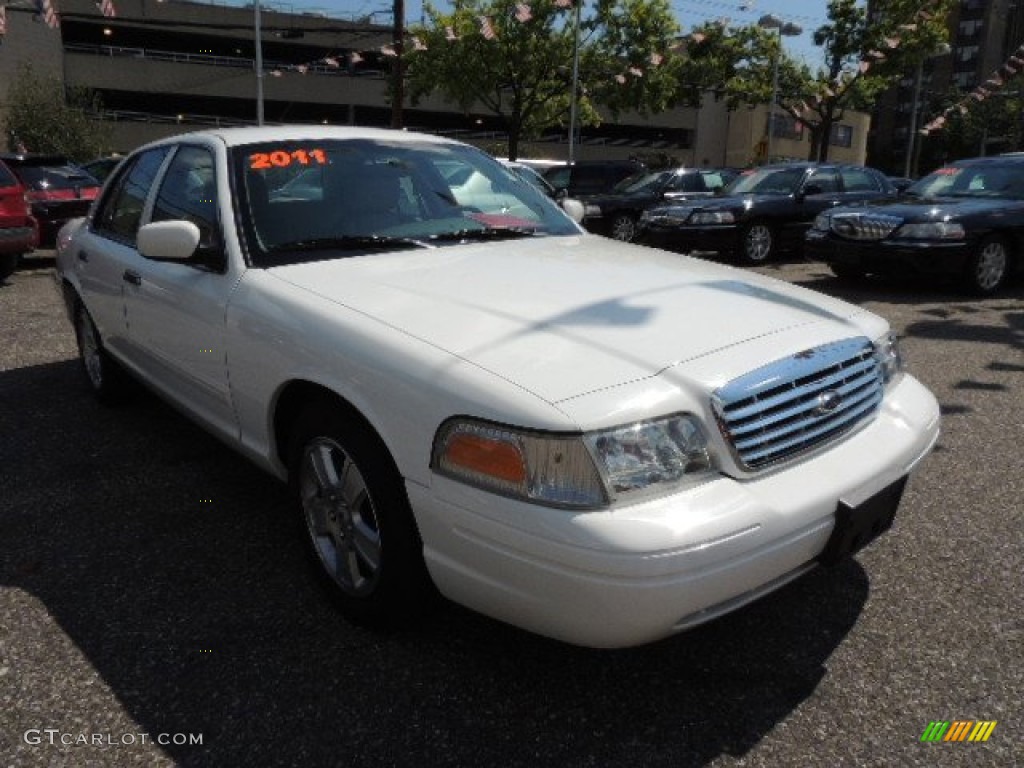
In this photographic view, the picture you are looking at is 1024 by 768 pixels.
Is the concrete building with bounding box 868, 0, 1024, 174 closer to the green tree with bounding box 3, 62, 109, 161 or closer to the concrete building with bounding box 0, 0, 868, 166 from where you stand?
the concrete building with bounding box 0, 0, 868, 166

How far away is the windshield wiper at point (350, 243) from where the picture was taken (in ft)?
9.98

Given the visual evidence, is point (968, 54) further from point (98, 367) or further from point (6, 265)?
point (98, 367)

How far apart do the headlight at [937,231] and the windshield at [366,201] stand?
19.8 feet

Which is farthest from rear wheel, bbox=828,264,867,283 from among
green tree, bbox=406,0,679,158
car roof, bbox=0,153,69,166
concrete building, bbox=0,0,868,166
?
concrete building, bbox=0,0,868,166

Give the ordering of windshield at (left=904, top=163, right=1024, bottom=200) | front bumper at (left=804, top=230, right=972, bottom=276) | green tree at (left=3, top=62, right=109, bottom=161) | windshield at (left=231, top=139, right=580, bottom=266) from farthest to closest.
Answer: green tree at (left=3, top=62, right=109, bottom=161), windshield at (left=904, top=163, right=1024, bottom=200), front bumper at (left=804, top=230, right=972, bottom=276), windshield at (left=231, top=139, right=580, bottom=266)

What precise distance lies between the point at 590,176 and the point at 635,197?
1989 mm

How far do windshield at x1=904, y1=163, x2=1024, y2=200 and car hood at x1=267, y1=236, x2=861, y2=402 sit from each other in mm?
7377

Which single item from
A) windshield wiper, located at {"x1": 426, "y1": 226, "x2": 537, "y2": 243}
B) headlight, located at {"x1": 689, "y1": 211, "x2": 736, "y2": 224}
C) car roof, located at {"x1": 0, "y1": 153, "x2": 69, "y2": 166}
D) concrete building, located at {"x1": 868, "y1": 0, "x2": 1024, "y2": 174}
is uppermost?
concrete building, located at {"x1": 868, "y1": 0, "x2": 1024, "y2": 174}

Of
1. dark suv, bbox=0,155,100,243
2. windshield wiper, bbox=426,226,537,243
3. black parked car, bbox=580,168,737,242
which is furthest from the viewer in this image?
black parked car, bbox=580,168,737,242

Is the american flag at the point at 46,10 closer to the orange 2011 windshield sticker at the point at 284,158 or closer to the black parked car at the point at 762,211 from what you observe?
the black parked car at the point at 762,211

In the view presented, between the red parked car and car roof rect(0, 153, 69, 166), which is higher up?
car roof rect(0, 153, 69, 166)

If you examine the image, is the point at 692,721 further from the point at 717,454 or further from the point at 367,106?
the point at 367,106

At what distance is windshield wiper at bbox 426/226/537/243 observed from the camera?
10.8 ft

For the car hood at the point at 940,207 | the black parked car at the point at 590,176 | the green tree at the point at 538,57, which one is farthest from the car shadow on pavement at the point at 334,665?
the green tree at the point at 538,57
